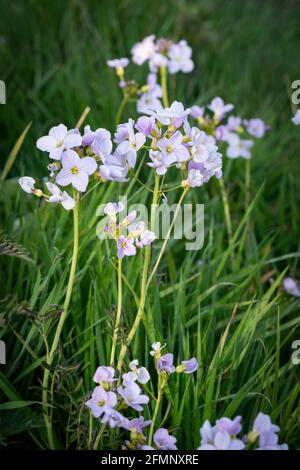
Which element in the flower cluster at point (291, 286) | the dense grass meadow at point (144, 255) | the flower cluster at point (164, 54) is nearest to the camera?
the dense grass meadow at point (144, 255)

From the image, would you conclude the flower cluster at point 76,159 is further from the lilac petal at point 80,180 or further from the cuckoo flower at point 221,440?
the cuckoo flower at point 221,440

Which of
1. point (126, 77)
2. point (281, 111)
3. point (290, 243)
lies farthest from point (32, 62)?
point (290, 243)

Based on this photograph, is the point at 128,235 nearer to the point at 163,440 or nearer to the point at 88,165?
the point at 88,165

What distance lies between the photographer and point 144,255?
1.31m

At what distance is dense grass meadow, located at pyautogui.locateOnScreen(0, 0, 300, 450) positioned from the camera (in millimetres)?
1100

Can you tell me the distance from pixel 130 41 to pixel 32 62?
0.39 m

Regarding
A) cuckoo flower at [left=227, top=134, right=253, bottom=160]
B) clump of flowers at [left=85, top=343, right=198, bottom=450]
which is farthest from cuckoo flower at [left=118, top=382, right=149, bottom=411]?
cuckoo flower at [left=227, top=134, right=253, bottom=160]

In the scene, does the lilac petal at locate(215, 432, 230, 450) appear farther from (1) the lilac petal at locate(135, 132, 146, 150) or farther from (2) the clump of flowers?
(1) the lilac petal at locate(135, 132, 146, 150)

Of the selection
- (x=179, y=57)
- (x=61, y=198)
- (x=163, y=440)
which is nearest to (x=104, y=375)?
(x=163, y=440)

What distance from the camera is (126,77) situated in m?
2.23

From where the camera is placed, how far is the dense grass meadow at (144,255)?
3.61ft

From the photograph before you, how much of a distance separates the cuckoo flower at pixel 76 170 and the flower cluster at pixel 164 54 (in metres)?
0.90

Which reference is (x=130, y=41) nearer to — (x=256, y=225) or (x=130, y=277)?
(x=256, y=225)

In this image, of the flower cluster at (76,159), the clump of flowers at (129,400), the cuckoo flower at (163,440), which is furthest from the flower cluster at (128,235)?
the cuckoo flower at (163,440)
